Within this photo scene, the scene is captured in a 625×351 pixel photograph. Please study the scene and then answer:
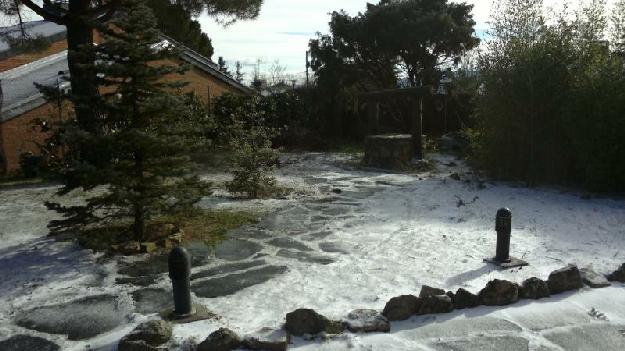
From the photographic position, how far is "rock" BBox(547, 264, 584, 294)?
4.94 meters

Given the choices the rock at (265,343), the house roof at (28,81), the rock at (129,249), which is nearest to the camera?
the rock at (265,343)

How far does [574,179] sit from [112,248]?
8706mm

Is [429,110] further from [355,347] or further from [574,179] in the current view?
[355,347]

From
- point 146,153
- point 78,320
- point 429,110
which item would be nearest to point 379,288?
point 78,320

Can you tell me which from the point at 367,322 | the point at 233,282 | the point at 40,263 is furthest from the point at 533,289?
the point at 40,263

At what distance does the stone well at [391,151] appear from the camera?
44.6 ft

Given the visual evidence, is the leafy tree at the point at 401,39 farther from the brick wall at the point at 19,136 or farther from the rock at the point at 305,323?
the rock at the point at 305,323

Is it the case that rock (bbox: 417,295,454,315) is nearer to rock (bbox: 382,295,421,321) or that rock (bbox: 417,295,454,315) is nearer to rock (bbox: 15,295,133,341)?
rock (bbox: 382,295,421,321)

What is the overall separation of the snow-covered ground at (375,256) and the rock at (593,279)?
87mm

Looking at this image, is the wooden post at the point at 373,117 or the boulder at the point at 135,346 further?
the wooden post at the point at 373,117

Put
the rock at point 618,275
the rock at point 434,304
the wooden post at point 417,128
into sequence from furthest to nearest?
the wooden post at point 417,128
the rock at point 618,275
the rock at point 434,304

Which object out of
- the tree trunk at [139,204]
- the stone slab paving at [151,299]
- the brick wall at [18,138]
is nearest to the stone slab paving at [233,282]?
the stone slab paving at [151,299]

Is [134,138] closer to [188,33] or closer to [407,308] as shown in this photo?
[407,308]

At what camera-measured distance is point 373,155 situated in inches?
554
